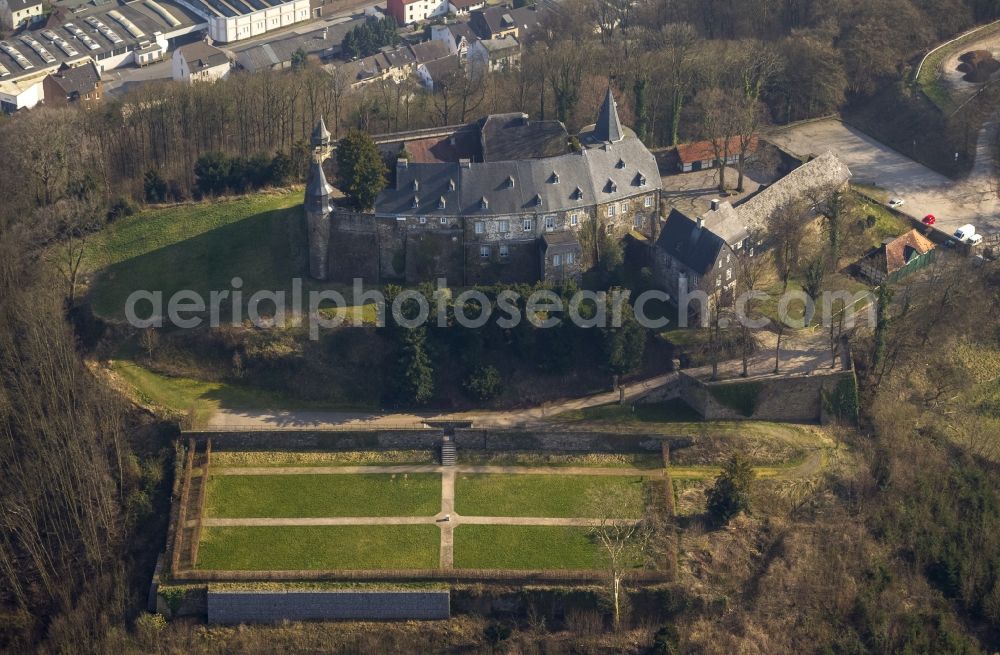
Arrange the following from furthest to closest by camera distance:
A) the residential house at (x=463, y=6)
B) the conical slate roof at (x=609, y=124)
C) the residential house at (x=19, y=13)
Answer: the residential house at (x=463, y=6), the residential house at (x=19, y=13), the conical slate roof at (x=609, y=124)

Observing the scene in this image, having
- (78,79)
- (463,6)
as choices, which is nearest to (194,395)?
(78,79)

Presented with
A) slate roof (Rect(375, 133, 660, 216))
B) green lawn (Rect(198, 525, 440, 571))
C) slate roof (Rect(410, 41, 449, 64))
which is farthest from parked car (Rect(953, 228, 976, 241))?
slate roof (Rect(410, 41, 449, 64))

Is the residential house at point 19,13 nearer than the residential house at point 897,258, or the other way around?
the residential house at point 897,258

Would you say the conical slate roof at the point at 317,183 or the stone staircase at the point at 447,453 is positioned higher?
the conical slate roof at the point at 317,183

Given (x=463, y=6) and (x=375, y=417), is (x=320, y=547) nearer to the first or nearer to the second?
(x=375, y=417)

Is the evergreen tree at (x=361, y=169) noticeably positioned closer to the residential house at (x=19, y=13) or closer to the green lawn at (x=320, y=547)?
the green lawn at (x=320, y=547)

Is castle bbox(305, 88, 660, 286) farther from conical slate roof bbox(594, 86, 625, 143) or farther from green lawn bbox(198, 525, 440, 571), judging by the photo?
green lawn bbox(198, 525, 440, 571)

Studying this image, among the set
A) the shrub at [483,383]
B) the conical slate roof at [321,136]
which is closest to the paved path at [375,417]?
the shrub at [483,383]

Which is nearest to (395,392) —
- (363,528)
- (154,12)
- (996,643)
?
(363,528)
